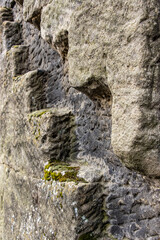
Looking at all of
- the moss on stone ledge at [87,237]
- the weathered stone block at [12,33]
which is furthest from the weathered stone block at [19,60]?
the moss on stone ledge at [87,237]

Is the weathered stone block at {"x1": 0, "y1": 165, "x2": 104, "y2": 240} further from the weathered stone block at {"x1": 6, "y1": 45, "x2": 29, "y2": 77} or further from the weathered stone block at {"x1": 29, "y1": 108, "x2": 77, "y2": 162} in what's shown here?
the weathered stone block at {"x1": 6, "y1": 45, "x2": 29, "y2": 77}

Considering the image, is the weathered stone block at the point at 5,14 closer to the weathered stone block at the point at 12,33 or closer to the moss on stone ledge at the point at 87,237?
the weathered stone block at the point at 12,33

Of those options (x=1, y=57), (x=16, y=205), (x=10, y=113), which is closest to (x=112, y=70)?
(x=10, y=113)

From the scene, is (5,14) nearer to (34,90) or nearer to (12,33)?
(12,33)

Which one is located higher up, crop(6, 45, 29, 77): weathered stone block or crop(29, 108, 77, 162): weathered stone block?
crop(6, 45, 29, 77): weathered stone block

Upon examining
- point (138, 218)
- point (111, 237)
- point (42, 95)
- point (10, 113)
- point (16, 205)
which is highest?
point (42, 95)

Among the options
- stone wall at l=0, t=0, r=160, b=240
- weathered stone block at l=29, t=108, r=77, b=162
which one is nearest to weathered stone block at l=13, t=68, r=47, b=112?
stone wall at l=0, t=0, r=160, b=240

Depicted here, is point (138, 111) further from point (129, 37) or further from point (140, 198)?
point (140, 198)

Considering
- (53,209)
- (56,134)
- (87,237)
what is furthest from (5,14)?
(87,237)
